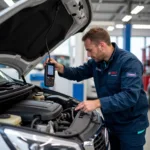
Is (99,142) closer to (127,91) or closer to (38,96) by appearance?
(127,91)

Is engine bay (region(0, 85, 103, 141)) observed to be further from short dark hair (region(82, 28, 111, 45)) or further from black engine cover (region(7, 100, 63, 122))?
short dark hair (region(82, 28, 111, 45))

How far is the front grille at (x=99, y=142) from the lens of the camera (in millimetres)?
1560

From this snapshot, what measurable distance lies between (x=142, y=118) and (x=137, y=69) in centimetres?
48

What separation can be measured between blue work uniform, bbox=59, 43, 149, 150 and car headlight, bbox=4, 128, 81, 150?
1.81 feet

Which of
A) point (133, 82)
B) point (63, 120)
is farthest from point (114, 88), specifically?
point (63, 120)

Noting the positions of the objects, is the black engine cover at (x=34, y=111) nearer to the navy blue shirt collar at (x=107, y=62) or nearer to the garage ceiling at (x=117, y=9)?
the navy blue shirt collar at (x=107, y=62)

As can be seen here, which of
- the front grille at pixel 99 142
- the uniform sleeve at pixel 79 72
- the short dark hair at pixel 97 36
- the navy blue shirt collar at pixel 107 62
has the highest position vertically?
the short dark hair at pixel 97 36

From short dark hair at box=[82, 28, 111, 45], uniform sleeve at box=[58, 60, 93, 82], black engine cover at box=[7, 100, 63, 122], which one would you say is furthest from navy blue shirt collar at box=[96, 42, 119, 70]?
black engine cover at box=[7, 100, 63, 122]

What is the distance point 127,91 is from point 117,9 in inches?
409

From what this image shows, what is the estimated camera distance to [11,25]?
1715 mm

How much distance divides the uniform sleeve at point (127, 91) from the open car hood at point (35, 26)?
1.93 ft

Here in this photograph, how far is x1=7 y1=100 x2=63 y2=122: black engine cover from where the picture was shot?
67.6 inches

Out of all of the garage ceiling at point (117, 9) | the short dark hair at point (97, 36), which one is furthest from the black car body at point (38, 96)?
the garage ceiling at point (117, 9)

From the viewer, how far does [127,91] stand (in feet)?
6.07
